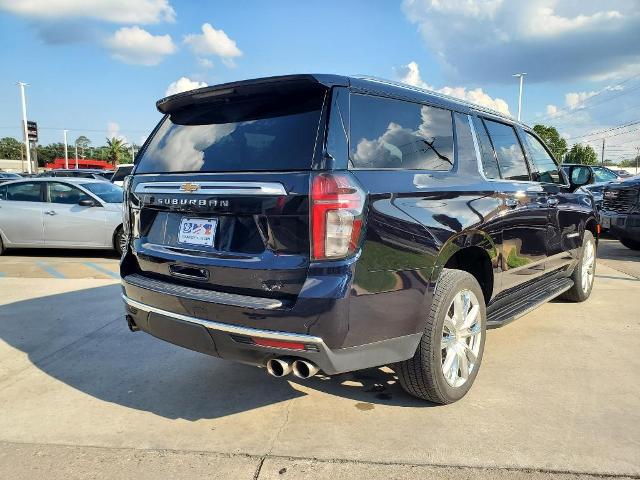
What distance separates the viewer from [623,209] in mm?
9359

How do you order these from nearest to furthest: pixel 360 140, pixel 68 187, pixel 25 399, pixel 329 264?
pixel 329 264 < pixel 360 140 < pixel 25 399 < pixel 68 187

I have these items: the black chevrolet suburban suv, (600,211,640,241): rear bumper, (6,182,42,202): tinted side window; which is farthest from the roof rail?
(6,182,42,202): tinted side window

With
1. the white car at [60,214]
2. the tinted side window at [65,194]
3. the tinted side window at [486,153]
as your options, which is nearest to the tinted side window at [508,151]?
the tinted side window at [486,153]

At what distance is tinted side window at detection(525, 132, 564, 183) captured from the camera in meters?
4.65

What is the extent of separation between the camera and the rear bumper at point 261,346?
2.53 m

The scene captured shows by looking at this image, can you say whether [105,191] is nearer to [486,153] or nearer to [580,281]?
[486,153]

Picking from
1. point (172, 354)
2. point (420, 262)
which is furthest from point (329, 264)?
point (172, 354)

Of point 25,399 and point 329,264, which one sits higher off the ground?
point 329,264

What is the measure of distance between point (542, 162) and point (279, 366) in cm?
340

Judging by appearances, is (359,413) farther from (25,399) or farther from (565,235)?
(565,235)

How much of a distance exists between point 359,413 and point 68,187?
8017 mm

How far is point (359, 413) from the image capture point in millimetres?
3199

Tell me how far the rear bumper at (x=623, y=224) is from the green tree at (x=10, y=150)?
128627 mm

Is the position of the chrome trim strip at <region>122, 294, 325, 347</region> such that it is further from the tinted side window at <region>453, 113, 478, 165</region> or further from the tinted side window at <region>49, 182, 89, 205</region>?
the tinted side window at <region>49, 182, 89, 205</region>
